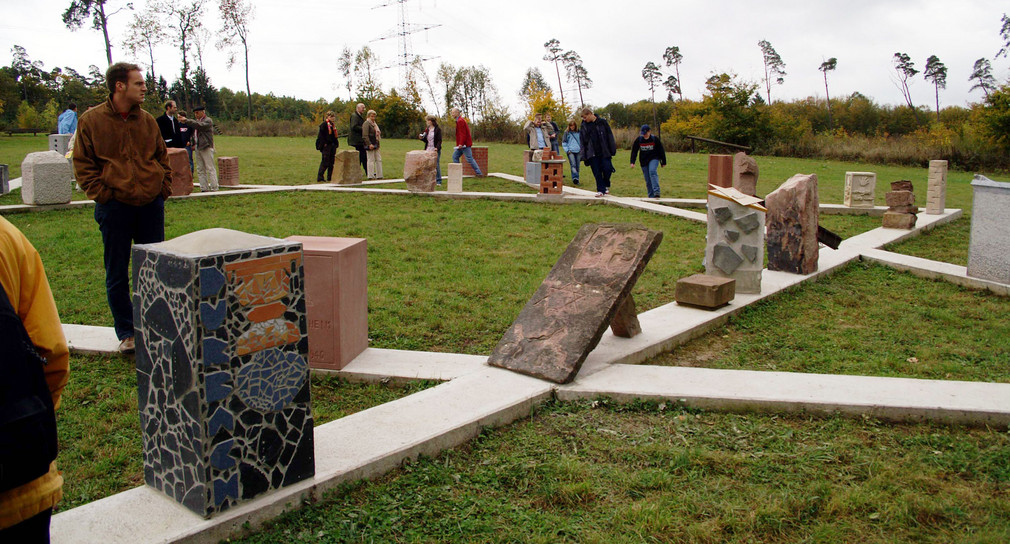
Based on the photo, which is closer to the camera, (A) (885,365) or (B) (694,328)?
(A) (885,365)

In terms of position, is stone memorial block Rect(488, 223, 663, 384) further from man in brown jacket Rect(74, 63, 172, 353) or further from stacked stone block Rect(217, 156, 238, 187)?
stacked stone block Rect(217, 156, 238, 187)

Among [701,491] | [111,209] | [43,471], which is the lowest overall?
[701,491]

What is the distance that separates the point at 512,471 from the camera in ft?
11.5

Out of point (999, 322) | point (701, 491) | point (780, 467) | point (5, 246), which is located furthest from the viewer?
point (999, 322)

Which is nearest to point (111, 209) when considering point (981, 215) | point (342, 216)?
point (342, 216)

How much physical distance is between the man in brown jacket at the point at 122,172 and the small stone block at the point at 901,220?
9.78 meters

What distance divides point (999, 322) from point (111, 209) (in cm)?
688

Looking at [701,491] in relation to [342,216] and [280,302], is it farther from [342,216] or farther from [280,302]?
[342,216]

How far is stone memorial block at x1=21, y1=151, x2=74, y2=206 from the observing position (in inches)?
456

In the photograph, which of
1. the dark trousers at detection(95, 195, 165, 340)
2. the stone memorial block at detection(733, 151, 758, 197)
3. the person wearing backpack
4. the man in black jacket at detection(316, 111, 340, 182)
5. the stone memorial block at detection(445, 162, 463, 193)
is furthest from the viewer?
the man in black jacket at detection(316, 111, 340, 182)

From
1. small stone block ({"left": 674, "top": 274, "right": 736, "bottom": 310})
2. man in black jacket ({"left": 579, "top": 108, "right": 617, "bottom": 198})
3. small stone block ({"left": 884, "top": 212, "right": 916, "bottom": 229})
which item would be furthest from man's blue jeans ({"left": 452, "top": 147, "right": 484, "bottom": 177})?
small stone block ({"left": 674, "top": 274, "right": 736, "bottom": 310})

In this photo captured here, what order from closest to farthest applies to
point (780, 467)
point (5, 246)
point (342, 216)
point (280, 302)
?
point (5, 246) → point (280, 302) → point (780, 467) → point (342, 216)

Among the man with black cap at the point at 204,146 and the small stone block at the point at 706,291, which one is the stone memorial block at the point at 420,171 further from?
the small stone block at the point at 706,291

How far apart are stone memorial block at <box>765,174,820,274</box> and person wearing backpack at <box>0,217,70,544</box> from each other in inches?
271
